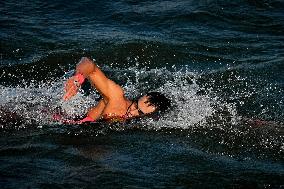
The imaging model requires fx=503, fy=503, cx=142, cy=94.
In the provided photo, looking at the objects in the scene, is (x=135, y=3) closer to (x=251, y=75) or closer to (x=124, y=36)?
(x=124, y=36)

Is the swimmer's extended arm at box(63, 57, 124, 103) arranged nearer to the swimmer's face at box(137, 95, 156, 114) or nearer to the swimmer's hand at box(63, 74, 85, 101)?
the swimmer's hand at box(63, 74, 85, 101)

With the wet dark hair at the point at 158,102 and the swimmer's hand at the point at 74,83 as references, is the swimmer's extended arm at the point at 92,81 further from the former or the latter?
the wet dark hair at the point at 158,102

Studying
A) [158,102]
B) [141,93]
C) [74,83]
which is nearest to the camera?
[74,83]

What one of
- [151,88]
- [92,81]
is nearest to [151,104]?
[92,81]

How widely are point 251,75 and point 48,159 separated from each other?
605 cm

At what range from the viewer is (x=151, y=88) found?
10953 mm

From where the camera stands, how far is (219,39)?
13797 millimetres

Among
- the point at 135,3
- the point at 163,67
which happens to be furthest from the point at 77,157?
the point at 135,3

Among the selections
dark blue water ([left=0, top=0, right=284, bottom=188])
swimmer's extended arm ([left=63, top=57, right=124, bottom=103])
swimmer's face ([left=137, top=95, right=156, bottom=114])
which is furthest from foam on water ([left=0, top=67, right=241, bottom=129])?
swimmer's extended arm ([left=63, top=57, right=124, bottom=103])

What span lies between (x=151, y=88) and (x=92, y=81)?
3.30 meters

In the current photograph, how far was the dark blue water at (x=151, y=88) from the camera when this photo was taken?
6641 mm

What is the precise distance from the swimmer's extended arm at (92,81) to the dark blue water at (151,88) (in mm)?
585

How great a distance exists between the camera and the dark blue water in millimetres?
6641

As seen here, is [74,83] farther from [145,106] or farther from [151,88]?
[151,88]
